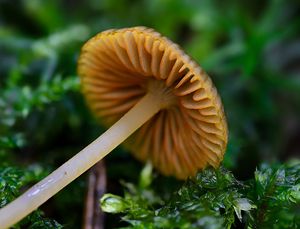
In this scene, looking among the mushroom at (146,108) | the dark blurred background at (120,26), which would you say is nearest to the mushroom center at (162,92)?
the mushroom at (146,108)

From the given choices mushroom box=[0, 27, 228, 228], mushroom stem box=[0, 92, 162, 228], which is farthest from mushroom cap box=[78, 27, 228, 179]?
mushroom stem box=[0, 92, 162, 228]

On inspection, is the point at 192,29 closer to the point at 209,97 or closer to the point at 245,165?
the point at 245,165

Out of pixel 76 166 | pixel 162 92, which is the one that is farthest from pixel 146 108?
pixel 76 166

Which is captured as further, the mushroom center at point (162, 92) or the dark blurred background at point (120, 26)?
the dark blurred background at point (120, 26)

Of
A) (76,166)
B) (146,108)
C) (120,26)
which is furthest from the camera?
(120,26)

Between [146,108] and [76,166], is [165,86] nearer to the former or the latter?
[146,108]

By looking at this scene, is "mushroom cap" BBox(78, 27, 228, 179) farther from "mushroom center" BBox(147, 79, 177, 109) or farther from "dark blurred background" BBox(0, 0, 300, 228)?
"dark blurred background" BBox(0, 0, 300, 228)

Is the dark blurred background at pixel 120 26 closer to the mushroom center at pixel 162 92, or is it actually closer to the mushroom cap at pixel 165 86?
the mushroom cap at pixel 165 86
